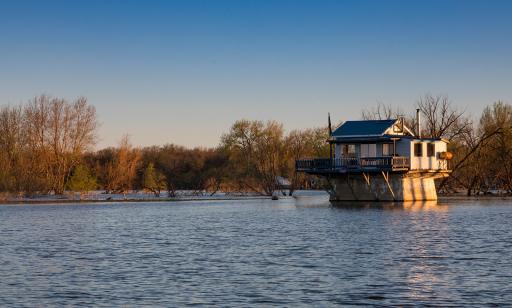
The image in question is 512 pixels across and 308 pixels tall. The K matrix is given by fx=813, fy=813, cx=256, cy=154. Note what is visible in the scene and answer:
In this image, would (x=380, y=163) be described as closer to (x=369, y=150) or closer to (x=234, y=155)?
(x=369, y=150)

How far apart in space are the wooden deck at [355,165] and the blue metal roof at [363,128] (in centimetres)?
279

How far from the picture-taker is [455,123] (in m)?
109

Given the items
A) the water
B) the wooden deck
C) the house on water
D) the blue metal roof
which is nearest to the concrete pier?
the house on water

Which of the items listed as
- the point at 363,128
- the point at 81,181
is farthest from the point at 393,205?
the point at 81,181

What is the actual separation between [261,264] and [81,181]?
7477 cm

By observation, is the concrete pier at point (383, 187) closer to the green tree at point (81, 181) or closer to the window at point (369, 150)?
the window at point (369, 150)

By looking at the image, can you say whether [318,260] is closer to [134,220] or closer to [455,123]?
[134,220]

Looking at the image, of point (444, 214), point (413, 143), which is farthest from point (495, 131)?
point (444, 214)

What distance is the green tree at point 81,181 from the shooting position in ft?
329

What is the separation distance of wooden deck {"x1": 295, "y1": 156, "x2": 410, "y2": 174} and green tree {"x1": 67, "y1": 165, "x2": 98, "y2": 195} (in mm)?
30901

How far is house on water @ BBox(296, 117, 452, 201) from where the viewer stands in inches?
3120

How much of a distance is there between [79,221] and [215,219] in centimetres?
1018

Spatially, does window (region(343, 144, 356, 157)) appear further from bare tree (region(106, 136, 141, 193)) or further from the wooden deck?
bare tree (region(106, 136, 141, 193))

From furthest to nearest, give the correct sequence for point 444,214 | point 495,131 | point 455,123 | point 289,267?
point 455,123, point 495,131, point 444,214, point 289,267
